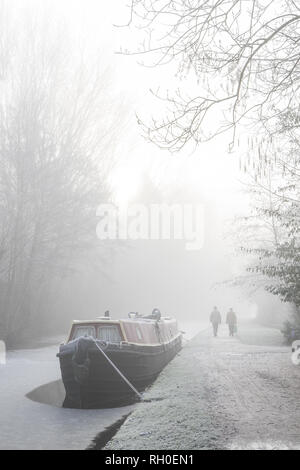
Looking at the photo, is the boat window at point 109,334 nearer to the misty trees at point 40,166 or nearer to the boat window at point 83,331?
the boat window at point 83,331

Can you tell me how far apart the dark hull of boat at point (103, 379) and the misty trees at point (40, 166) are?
1231 centimetres

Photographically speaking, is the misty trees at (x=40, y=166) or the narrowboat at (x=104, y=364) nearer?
the narrowboat at (x=104, y=364)

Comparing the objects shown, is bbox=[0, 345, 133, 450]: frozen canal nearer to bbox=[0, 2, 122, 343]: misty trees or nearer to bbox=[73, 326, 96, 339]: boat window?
bbox=[73, 326, 96, 339]: boat window

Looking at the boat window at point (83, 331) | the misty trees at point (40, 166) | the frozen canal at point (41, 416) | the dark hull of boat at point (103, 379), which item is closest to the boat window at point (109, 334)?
the boat window at point (83, 331)

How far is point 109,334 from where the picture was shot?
1432 cm

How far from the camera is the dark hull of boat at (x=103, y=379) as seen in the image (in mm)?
12367

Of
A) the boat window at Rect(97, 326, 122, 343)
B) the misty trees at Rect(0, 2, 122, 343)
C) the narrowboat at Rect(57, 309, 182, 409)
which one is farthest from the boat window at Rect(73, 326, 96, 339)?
the misty trees at Rect(0, 2, 122, 343)

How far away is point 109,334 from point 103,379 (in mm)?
1854

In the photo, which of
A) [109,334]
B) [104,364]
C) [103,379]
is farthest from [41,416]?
[109,334]

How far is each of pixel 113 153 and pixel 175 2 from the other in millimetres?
25889

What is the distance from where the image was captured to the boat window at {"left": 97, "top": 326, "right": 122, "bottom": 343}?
46.6 feet

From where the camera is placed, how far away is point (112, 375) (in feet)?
41.9

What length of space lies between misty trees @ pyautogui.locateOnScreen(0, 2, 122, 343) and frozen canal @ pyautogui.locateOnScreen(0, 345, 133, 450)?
34.4 feet
